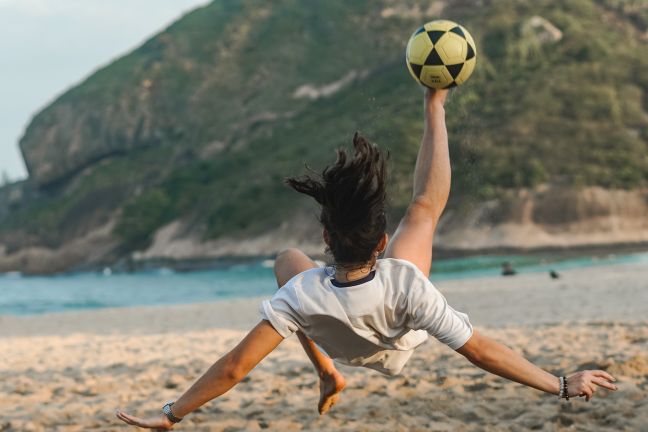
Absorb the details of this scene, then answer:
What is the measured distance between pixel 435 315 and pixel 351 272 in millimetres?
368

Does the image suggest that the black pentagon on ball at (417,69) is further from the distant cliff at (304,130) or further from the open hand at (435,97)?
the distant cliff at (304,130)

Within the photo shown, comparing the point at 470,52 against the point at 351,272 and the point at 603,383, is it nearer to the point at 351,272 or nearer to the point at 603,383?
the point at 351,272

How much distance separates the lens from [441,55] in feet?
14.4

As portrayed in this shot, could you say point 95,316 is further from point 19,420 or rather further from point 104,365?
point 19,420

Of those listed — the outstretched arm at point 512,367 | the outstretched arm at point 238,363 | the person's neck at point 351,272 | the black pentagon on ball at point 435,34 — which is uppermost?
the black pentagon on ball at point 435,34

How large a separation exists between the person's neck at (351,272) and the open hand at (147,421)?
942mm

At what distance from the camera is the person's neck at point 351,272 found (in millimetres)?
2930

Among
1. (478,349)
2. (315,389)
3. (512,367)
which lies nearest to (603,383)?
(512,367)

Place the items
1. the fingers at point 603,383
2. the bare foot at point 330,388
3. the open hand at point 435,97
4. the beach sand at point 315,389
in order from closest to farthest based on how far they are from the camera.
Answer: the fingers at point 603,383, the bare foot at point 330,388, the open hand at point 435,97, the beach sand at point 315,389

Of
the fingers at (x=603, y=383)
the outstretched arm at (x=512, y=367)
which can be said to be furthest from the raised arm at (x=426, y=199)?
the fingers at (x=603, y=383)

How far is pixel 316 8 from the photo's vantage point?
96.6 meters

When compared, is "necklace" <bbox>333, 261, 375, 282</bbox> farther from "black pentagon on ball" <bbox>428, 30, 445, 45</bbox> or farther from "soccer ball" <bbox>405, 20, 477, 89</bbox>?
"black pentagon on ball" <bbox>428, 30, 445, 45</bbox>

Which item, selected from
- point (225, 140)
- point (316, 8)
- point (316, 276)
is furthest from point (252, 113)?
point (316, 276)

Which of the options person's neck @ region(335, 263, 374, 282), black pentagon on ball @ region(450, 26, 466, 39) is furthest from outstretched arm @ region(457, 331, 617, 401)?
black pentagon on ball @ region(450, 26, 466, 39)
